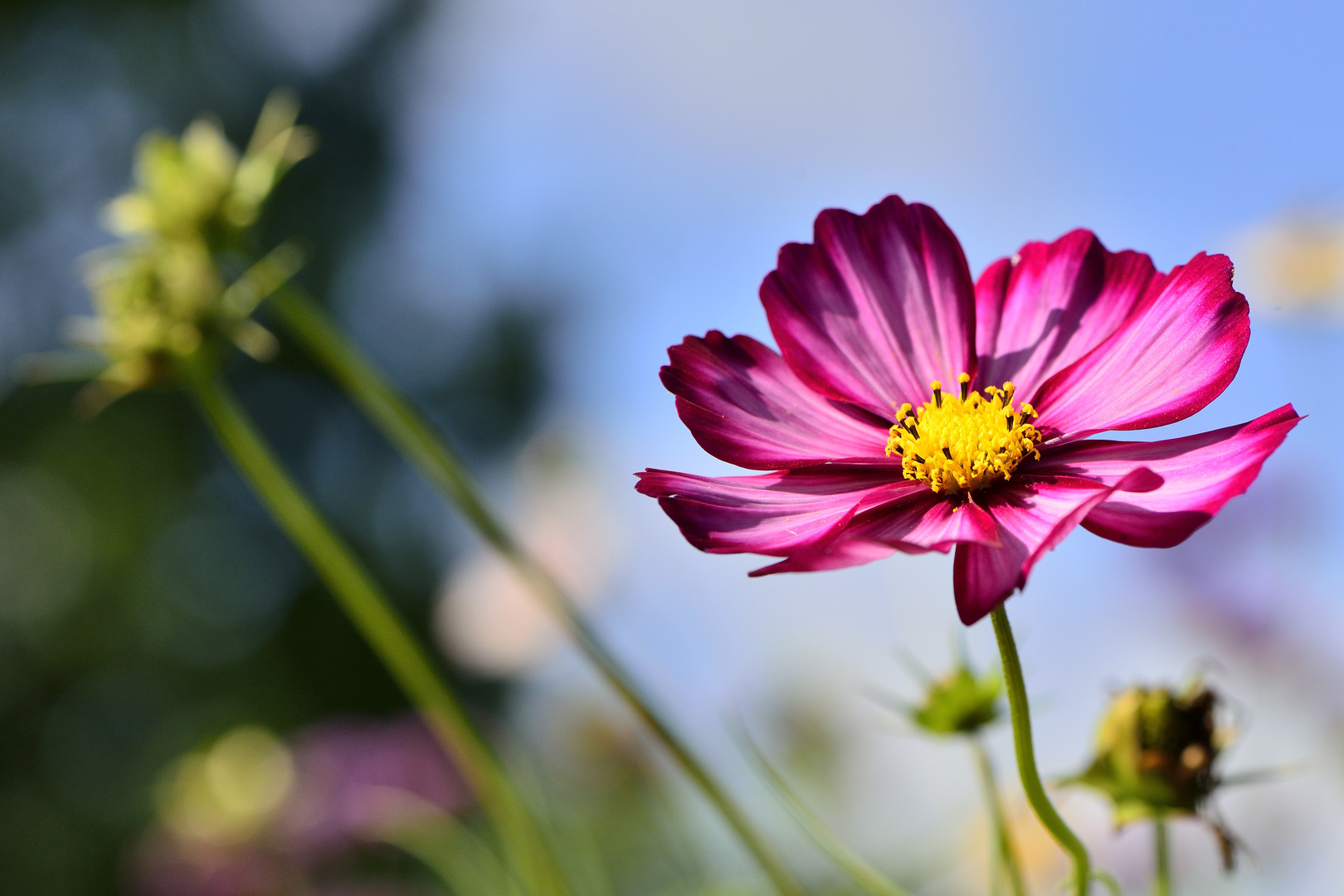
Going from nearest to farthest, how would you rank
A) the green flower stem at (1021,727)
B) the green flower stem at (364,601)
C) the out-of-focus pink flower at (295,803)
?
1. the green flower stem at (1021,727)
2. the green flower stem at (364,601)
3. the out-of-focus pink flower at (295,803)

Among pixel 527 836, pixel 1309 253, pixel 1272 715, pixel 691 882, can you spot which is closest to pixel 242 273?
pixel 527 836

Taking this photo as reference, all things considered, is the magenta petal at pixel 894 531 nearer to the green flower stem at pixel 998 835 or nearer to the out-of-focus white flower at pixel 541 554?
the green flower stem at pixel 998 835

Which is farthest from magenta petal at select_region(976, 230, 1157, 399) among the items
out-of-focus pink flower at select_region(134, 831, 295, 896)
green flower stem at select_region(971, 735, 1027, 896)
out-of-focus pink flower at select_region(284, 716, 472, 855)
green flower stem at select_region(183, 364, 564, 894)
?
out-of-focus pink flower at select_region(134, 831, 295, 896)

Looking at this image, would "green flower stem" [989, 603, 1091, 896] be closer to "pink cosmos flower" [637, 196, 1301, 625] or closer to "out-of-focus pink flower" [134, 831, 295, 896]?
"pink cosmos flower" [637, 196, 1301, 625]

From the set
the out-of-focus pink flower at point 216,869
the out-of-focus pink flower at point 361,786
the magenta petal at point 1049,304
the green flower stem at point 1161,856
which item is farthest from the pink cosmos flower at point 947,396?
the out-of-focus pink flower at point 216,869

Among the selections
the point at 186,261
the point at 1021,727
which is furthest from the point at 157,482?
the point at 1021,727

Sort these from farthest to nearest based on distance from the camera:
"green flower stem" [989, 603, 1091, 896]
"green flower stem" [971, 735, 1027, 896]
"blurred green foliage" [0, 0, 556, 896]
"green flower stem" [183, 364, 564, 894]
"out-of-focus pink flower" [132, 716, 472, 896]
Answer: "blurred green foliage" [0, 0, 556, 896], "out-of-focus pink flower" [132, 716, 472, 896], "green flower stem" [183, 364, 564, 894], "green flower stem" [971, 735, 1027, 896], "green flower stem" [989, 603, 1091, 896]
